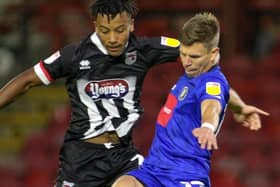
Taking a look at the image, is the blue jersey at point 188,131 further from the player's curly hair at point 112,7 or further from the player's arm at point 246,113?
the player's curly hair at point 112,7

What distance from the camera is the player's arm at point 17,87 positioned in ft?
17.5

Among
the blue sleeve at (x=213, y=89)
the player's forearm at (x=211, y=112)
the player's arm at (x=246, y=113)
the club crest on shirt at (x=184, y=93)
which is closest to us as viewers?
the player's forearm at (x=211, y=112)

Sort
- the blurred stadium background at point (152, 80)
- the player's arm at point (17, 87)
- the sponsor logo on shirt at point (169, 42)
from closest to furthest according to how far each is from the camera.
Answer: the player's arm at point (17, 87)
the sponsor logo on shirt at point (169, 42)
the blurred stadium background at point (152, 80)

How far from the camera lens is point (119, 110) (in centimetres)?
541

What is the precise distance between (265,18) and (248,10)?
0.57 m

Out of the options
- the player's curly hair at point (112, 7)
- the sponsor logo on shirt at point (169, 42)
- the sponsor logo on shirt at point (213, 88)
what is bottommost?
the sponsor logo on shirt at point (213, 88)

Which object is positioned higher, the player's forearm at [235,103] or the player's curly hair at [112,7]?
the player's curly hair at [112,7]

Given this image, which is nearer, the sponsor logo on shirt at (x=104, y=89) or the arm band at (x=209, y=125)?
the arm band at (x=209, y=125)

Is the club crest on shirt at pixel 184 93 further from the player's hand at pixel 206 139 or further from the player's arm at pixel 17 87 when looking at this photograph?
the player's arm at pixel 17 87

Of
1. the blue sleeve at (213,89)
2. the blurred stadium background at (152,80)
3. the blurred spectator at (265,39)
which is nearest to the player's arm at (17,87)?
the blue sleeve at (213,89)

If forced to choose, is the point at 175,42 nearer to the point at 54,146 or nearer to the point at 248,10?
the point at 54,146

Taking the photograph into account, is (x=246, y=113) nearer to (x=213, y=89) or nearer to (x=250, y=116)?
(x=250, y=116)

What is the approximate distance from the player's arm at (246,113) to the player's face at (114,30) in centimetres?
65

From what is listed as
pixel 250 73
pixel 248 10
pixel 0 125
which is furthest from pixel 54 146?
pixel 248 10
